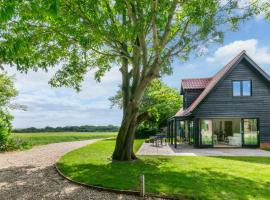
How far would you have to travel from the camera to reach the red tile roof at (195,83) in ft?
105

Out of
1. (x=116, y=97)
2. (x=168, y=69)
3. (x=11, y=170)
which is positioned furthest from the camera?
(x=116, y=97)

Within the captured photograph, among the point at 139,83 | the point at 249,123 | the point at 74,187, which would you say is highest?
A: the point at 139,83

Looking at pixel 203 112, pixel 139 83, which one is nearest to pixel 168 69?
pixel 139 83

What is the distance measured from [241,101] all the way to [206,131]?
390 cm

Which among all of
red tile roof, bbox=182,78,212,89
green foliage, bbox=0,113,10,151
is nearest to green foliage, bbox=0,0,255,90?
green foliage, bbox=0,113,10,151

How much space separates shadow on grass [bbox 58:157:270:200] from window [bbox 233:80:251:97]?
14.2 m

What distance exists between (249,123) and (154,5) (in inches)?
684

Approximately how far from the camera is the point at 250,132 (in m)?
26.8

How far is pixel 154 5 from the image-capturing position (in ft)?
43.8

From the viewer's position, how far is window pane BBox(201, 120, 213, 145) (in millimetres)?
26766

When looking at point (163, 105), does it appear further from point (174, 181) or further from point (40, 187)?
point (40, 187)

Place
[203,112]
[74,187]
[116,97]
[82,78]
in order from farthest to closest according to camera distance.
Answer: [116,97]
[203,112]
[82,78]
[74,187]

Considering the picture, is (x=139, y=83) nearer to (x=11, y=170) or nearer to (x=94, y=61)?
(x=94, y=61)

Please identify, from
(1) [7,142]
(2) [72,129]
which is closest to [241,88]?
(1) [7,142]
